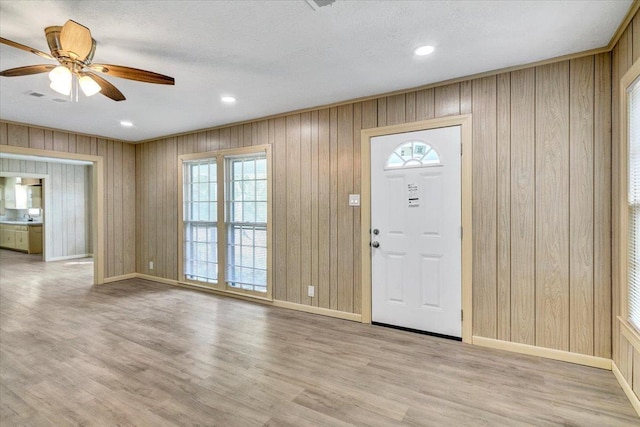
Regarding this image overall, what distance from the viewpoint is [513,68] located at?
2789mm

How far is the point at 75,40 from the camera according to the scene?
194 centimetres

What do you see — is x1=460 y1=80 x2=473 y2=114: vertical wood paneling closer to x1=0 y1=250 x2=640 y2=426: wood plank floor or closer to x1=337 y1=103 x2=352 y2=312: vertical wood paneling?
x1=337 y1=103 x2=352 y2=312: vertical wood paneling

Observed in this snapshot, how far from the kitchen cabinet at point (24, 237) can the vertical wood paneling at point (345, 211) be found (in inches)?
379

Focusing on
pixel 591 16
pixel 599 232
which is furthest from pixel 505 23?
pixel 599 232

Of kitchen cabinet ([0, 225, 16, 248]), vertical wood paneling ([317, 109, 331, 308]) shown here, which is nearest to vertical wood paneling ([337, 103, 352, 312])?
vertical wood paneling ([317, 109, 331, 308])

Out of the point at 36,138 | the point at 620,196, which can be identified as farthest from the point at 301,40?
the point at 36,138

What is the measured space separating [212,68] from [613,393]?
3920mm

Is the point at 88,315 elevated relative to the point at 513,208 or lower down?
lower down

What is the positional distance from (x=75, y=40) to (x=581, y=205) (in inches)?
149

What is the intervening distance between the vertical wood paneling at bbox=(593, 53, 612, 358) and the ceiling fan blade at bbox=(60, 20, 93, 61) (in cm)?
365

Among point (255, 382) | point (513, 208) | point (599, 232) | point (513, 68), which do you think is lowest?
point (255, 382)

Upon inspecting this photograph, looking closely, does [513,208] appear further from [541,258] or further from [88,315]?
[88,315]

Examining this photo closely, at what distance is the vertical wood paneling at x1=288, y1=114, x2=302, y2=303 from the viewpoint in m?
4.10

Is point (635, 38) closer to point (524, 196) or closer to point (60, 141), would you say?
point (524, 196)
